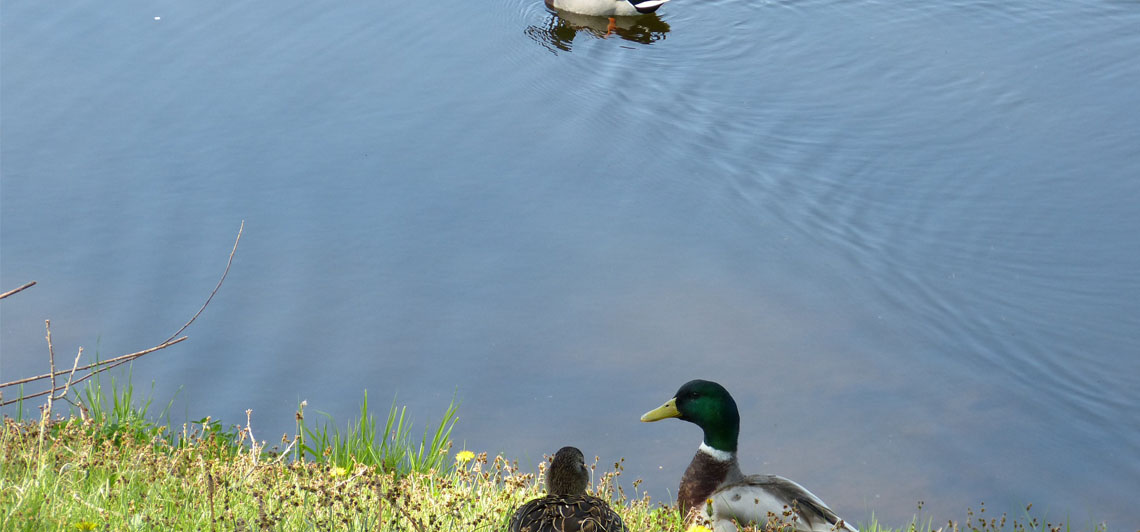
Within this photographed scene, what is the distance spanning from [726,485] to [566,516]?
132cm

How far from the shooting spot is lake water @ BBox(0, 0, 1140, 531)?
A: 6070 mm

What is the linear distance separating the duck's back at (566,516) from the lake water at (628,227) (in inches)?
90.2

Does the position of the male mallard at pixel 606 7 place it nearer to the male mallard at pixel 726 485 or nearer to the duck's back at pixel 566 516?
the male mallard at pixel 726 485

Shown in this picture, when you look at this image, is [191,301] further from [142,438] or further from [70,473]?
[70,473]

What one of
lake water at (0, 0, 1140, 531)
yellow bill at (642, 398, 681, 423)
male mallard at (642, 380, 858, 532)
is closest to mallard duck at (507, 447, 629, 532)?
male mallard at (642, 380, 858, 532)

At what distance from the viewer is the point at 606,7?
12.6 metres

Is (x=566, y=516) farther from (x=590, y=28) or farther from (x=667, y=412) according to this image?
(x=590, y=28)

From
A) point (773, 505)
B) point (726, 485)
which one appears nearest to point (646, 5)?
point (726, 485)

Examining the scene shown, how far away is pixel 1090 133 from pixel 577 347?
485 cm

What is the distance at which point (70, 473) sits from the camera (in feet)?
12.1

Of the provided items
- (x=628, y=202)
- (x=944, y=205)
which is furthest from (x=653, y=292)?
(x=944, y=205)

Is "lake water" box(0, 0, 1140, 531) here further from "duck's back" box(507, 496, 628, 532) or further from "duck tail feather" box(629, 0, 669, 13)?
"duck's back" box(507, 496, 628, 532)

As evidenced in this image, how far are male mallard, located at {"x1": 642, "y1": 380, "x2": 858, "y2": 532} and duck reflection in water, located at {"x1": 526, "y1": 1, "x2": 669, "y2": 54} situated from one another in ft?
23.2

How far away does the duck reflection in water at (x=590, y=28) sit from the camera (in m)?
11.4
